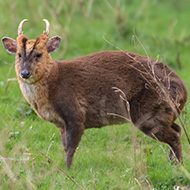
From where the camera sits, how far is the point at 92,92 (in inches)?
262

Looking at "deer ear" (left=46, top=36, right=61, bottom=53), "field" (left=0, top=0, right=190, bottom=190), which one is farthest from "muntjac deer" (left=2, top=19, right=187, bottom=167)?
"field" (left=0, top=0, right=190, bottom=190)

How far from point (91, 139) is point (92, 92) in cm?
103

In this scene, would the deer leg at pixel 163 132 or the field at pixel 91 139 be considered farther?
the deer leg at pixel 163 132

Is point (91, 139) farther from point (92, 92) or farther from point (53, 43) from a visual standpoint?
point (53, 43)

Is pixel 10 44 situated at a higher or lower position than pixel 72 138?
higher

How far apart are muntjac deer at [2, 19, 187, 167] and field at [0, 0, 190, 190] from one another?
0.29 m

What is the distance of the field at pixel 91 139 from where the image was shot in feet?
18.0

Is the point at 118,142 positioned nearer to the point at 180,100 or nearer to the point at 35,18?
the point at 180,100

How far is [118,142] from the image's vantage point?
7266mm

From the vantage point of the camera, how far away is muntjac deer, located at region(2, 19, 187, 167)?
21.1 feet

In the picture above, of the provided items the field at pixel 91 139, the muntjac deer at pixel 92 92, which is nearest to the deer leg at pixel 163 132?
the muntjac deer at pixel 92 92

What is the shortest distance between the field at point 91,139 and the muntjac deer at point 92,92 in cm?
29

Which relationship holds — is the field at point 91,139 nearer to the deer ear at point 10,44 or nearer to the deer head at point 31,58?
the deer head at point 31,58

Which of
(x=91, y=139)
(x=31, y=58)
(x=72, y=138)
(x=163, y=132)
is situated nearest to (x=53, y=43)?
(x=31, y=58)
